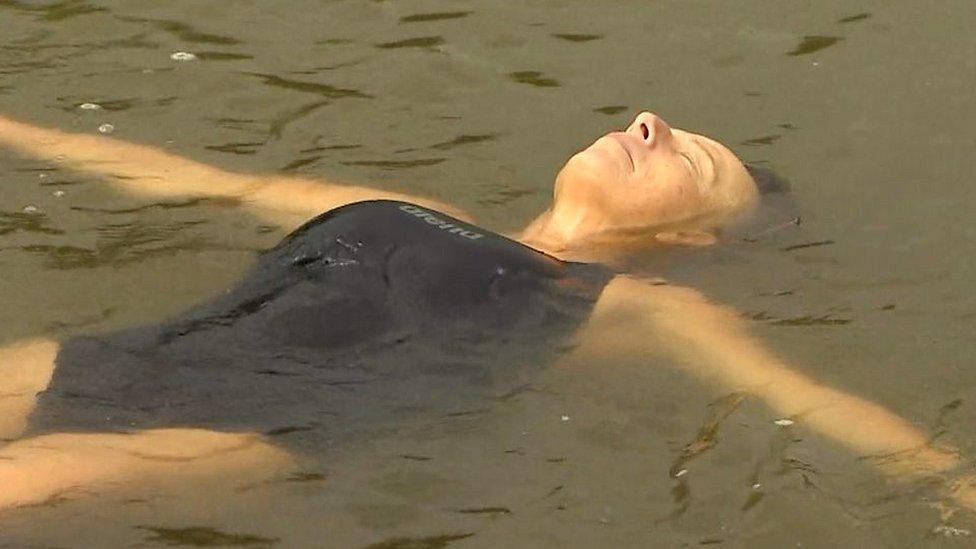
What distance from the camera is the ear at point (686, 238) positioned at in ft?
16.7

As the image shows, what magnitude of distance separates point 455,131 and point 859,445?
2.49 m

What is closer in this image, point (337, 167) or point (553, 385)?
point (553, 385)

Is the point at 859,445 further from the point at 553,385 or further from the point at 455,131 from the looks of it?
the point at 455,131

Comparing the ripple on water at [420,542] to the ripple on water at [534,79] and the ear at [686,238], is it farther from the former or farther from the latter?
the ripple on water at [534,79]

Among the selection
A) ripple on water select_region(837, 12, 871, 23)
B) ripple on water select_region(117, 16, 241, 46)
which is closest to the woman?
ripple on water select_region(837, 12, 871, 23)

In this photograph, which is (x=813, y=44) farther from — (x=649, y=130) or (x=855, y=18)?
(x=649, y=130)

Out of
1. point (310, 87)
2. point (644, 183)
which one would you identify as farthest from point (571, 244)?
point (310, 87)

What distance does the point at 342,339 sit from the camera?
4211 millimetres

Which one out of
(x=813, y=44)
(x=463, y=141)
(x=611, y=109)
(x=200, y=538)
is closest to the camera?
(x=200, y=538)

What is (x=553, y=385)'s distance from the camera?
4.36 meters

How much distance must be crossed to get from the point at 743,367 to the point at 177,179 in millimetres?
2221

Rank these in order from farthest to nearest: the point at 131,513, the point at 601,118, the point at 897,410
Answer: the point at 601,118
the point at 897,410
the point at 131,513

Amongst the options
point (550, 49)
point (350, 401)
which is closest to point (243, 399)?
point (350, 401)

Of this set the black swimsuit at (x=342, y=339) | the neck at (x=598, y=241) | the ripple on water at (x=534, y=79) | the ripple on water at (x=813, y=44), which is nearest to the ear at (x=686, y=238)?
the neck at (x=598, y=241)
